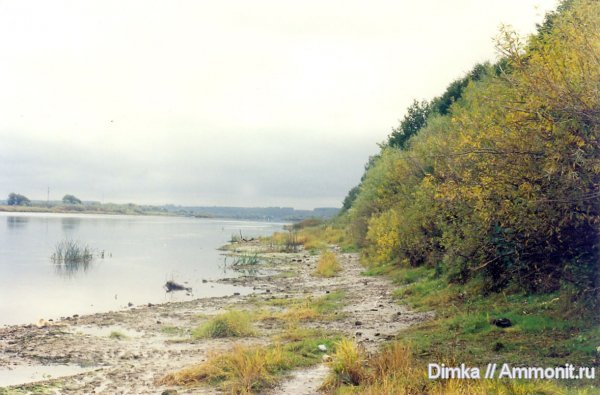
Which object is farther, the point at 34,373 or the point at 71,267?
the point at 71,267

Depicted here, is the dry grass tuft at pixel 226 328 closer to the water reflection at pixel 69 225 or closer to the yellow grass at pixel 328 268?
the yellow grass at pixel 328 268

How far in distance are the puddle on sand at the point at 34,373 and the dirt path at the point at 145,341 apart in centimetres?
5

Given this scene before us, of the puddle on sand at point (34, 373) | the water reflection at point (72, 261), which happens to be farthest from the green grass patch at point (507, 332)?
the water reflection at point (72, 261)

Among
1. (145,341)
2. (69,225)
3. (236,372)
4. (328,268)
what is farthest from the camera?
(69,225)

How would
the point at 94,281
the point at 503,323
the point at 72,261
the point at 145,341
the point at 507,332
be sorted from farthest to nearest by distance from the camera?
the point at 72,261, the point at 94,281, the point at 145,341, the point at 503,323, the point at 507,332

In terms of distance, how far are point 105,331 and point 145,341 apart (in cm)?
264

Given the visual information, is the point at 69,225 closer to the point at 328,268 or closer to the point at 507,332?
the point at 328,268

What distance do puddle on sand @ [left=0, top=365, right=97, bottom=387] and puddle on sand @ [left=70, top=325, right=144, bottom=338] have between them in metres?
3.87

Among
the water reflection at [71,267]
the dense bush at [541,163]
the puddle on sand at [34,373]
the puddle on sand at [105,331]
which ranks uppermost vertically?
the dense bush at [541,163]

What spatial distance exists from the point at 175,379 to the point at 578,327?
8.75 meters

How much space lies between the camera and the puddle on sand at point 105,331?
17453mm

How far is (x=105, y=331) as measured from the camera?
18281 mm

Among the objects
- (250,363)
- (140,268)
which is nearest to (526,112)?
(250,363)

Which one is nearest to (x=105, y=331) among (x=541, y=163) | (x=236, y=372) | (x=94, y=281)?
(x=236, y=372)
